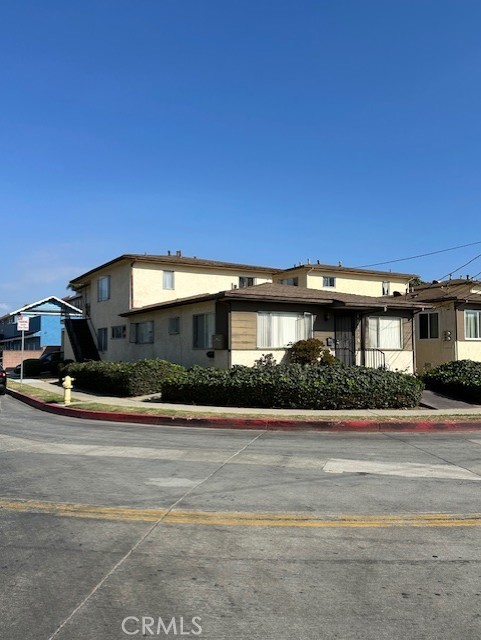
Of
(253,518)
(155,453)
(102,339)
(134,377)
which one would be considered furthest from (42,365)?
(253,518)

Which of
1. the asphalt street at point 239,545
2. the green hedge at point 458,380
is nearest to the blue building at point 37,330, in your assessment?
the green hedge at point 458,380

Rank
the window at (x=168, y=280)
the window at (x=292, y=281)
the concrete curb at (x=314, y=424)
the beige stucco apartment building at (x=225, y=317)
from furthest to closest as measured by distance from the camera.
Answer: the window at (x=292, y=281), the window at (x=168, y=280), the beige stucco apartment building at (x=225, y=317), the concrete curb at (x=314, y=424)

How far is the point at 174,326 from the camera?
23.7 meters

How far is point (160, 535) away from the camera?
5.41m

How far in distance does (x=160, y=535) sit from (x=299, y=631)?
82.5 inches

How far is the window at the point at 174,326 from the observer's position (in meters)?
23.4

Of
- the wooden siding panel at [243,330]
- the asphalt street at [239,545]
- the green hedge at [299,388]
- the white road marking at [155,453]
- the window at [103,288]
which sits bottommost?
the asphalt street at [239,545]

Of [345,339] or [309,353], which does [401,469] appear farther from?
[345,339]

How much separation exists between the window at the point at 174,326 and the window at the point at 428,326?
12.1 metres

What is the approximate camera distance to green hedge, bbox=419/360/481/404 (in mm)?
18547

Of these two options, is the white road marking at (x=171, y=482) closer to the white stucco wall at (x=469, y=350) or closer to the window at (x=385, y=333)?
the window at (x=385, y=333)

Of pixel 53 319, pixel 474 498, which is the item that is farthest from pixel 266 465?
pixel 53 319

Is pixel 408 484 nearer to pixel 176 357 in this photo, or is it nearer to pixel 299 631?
pixel 299 631

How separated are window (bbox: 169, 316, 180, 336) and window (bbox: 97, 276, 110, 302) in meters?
9.04
